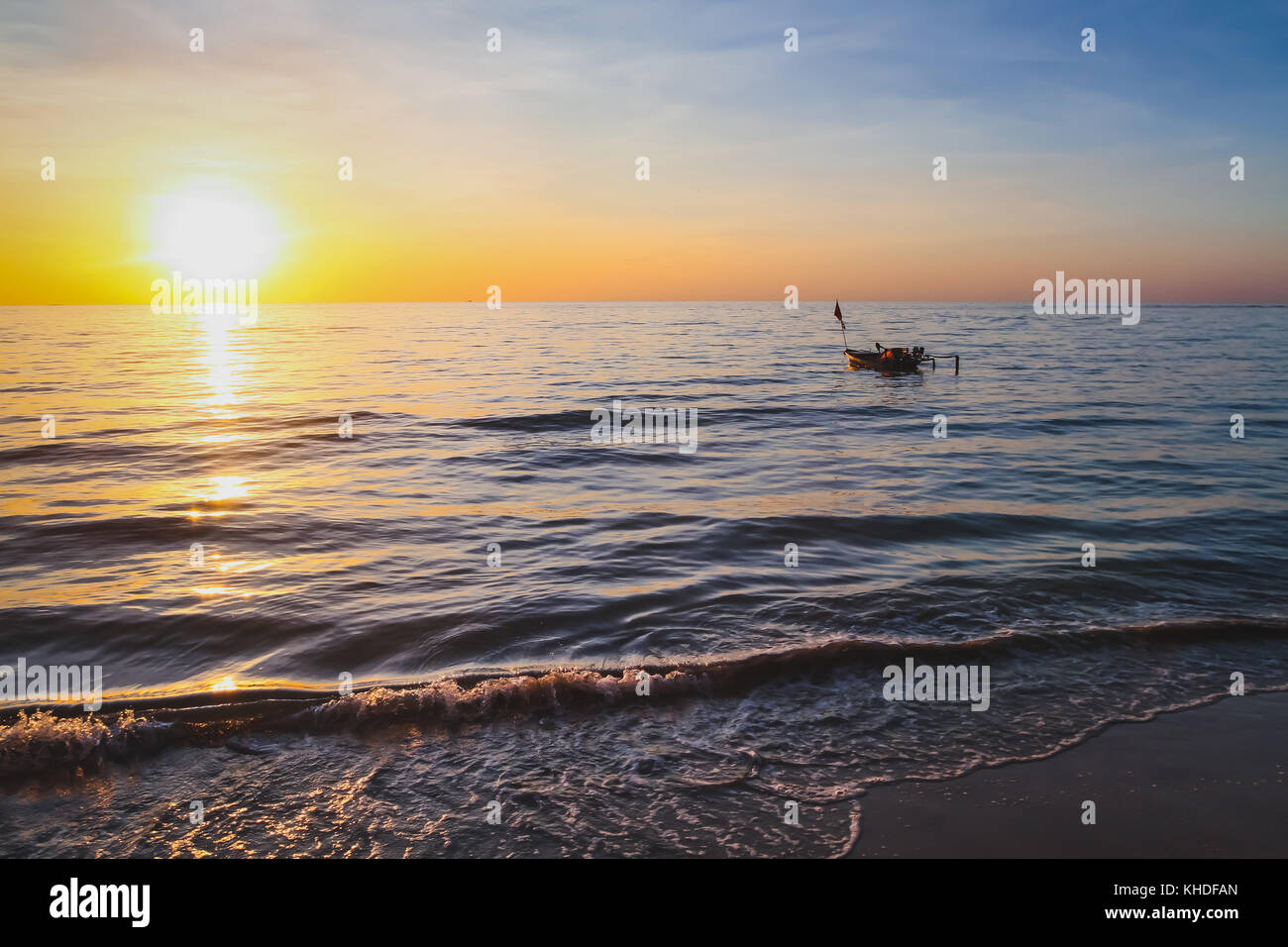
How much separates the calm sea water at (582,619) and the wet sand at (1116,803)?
344 millimetres

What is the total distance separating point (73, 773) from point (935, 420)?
29563 mm

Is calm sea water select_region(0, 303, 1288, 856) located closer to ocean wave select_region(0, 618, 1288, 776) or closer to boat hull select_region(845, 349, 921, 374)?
ocean wave select_region(0, 618, 1288, 776)

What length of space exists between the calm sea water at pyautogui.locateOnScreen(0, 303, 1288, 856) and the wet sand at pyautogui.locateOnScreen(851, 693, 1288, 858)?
0.34 m

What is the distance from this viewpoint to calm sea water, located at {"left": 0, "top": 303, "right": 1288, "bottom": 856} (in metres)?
6.18

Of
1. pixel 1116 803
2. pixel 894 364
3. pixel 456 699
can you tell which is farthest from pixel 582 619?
pixel 894 364

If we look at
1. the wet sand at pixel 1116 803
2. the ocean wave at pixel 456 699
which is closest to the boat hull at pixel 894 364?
the ocean wave at pixel 456 699

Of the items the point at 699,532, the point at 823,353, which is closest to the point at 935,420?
the point at 699,532

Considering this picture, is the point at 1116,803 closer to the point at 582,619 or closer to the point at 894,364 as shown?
the point at 582,619

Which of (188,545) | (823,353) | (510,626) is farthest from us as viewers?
(823,353)

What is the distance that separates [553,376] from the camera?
47.9 meters

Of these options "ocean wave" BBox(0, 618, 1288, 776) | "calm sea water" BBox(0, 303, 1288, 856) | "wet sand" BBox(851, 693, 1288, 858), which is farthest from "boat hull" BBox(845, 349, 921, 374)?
"wet sand" BBox(851, 693, 1288, 858)

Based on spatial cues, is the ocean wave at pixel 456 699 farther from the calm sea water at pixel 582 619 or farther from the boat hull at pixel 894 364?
the boat hull at pixel 894 364

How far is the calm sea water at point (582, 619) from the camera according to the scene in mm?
6184
